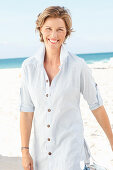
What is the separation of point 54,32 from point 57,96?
44cm

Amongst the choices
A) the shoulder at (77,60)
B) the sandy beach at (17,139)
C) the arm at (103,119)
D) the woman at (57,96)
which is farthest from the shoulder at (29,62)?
the sandy beach at (17,139)

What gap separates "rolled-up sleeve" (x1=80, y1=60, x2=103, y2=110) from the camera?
219 cm

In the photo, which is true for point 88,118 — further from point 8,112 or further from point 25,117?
point 25,117

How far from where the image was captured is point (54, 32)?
7.13 feet

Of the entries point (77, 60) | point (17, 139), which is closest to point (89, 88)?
point (77, 60)

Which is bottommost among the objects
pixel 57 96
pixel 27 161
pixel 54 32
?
pixel 27 161

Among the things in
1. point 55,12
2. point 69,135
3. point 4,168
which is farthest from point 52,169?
point 4,168

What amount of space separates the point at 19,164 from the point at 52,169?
6.60ft

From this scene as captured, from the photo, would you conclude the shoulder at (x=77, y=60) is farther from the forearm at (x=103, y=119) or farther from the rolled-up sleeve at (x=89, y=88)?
the forearm at (x=103, y=119)

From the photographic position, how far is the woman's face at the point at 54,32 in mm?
2174

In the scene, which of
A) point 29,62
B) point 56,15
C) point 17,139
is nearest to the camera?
point 56,15

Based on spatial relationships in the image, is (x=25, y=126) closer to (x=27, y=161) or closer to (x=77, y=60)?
(x=27, y=161)

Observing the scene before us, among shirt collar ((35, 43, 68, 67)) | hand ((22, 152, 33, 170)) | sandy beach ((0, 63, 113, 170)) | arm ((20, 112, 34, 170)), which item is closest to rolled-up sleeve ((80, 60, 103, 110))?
shirt collar ((35, 43, 68, 67))

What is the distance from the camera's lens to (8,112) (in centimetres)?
812
